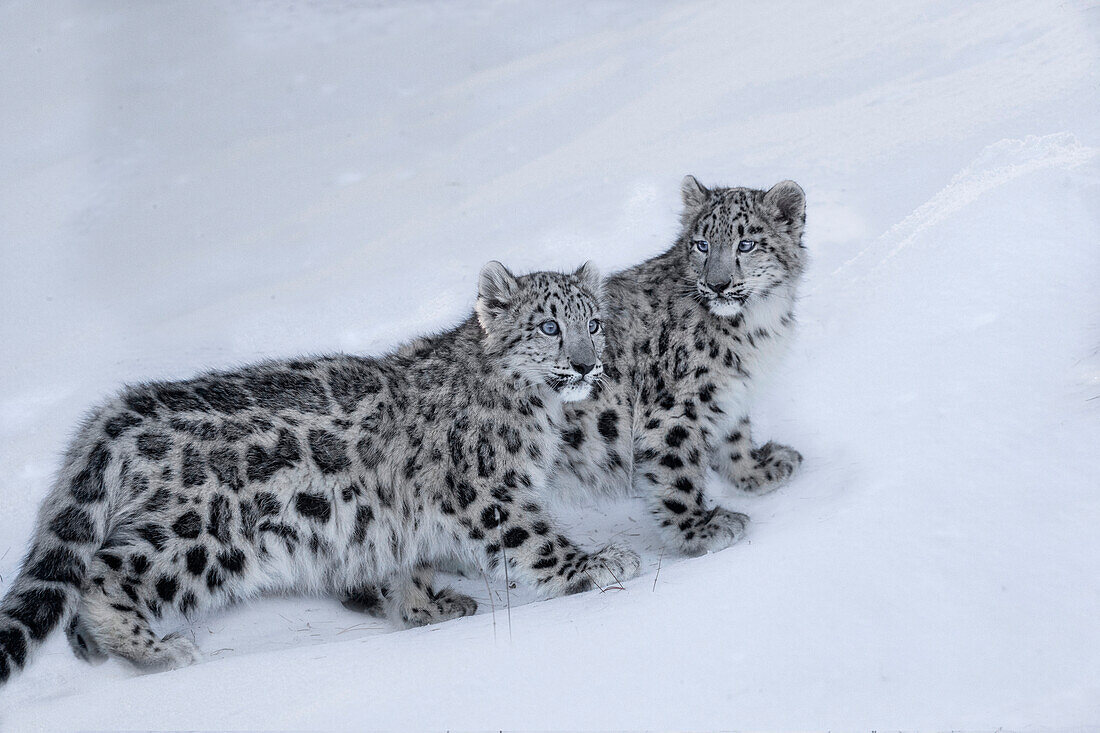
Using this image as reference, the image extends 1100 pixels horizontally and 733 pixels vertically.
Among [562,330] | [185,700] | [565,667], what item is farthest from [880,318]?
[185,700]

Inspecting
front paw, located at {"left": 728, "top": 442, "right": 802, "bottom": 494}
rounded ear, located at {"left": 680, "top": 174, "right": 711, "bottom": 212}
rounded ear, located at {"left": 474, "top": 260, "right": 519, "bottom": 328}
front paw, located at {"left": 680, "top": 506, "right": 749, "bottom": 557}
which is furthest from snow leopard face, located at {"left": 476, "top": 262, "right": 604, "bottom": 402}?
front paw, located at {"left": 728, "top": 442, "right": 802, "bottom": 494}

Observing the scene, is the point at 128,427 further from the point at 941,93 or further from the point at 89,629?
the point at 941,93

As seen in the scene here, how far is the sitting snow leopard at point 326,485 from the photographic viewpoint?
19.3 feet

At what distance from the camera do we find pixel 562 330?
665 cm

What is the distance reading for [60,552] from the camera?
5914 mm

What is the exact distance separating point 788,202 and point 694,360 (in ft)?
3.95

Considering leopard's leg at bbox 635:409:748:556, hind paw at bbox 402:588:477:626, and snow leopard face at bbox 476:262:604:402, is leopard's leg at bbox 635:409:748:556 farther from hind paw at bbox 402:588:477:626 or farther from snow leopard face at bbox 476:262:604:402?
hind paw at bbox 402:588:477:626

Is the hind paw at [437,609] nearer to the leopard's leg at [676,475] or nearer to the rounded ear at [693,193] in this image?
the leopard's leg at [676,475]

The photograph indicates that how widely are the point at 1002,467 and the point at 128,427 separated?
4.83 m

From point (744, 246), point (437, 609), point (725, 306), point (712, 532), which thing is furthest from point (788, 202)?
point (437, 609)

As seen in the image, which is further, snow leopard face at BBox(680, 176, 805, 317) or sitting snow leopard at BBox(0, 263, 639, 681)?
snow leopard face at BBox(680, 176, 805, 317)

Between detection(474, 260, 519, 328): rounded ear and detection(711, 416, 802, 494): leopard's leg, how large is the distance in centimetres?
174

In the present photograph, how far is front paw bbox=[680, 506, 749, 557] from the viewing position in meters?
6.63

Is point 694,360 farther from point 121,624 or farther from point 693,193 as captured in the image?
point 121,624
